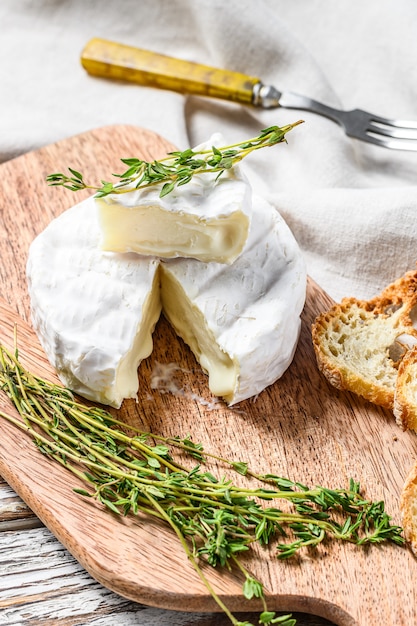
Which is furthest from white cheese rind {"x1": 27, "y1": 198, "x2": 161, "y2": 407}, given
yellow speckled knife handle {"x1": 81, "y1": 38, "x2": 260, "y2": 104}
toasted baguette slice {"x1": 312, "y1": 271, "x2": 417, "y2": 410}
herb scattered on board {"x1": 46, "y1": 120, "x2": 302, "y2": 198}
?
yellow speckled knife handle {"x1": 81, "y1": 38, "x2": 260, "y2": 104}

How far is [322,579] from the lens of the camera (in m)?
2.18

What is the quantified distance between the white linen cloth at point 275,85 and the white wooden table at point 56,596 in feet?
4.46

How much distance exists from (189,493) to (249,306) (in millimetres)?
626

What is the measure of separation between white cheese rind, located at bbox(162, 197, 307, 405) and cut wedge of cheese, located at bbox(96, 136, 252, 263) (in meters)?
0.07

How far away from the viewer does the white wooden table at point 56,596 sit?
2240 mm

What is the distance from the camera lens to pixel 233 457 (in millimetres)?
2455

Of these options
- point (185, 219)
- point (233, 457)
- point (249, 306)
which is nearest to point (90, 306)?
point (185, 219)

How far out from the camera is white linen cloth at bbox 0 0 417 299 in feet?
10.3

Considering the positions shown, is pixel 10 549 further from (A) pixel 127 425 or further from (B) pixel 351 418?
(B) pixel 351 418

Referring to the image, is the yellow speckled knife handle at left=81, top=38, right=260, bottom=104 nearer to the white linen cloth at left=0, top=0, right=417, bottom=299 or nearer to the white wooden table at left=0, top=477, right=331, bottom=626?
the white linen cloth at left=0, top=0, right=417, bottom=299

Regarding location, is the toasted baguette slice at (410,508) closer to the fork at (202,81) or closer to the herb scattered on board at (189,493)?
the herb scattered on board at (189,493)

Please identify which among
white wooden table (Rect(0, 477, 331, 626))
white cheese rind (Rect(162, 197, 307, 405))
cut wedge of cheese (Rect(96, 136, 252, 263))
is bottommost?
white wooden table (Rect(0, 477, 331, 626))

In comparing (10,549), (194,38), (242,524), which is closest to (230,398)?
(242,524)

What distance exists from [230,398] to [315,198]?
3.18 feet
